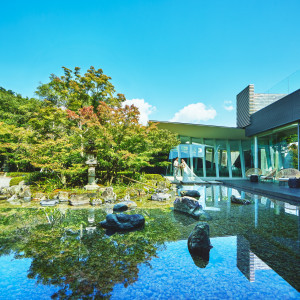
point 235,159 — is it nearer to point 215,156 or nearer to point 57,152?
point 215,156

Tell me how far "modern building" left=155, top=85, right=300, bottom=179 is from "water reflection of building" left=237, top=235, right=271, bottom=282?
1023cm

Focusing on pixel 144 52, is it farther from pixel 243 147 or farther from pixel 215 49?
pixel 243 147

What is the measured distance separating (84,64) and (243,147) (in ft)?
63.2

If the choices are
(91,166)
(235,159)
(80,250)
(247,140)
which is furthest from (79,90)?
(80,250)

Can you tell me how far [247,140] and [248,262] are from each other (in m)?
18.4

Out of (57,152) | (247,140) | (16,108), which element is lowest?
(57,152)

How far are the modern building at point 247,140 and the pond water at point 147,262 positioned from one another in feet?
28.4

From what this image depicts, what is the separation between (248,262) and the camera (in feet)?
9.22

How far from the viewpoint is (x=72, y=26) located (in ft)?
32.3

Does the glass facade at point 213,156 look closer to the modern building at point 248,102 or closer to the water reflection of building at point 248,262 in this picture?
the modern building at point 248,102

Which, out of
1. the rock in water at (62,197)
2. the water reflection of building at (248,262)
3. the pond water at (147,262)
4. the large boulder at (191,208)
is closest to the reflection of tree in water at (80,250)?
the pond water at (147,262)

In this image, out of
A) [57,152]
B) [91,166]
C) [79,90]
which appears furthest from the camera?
[79,90]

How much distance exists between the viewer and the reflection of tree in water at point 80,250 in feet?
7.71

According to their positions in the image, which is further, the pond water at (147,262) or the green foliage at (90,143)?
the green foliage at (90,143)
